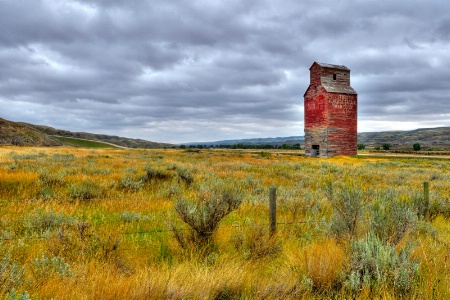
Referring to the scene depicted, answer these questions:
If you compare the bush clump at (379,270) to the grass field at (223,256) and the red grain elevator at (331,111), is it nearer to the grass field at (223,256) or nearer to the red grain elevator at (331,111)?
the grass field at (223,256)

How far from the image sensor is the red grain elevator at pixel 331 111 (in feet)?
115

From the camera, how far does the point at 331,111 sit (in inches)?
1373

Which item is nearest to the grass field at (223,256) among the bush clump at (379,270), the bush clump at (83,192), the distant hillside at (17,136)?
the bush clump at (379,270)

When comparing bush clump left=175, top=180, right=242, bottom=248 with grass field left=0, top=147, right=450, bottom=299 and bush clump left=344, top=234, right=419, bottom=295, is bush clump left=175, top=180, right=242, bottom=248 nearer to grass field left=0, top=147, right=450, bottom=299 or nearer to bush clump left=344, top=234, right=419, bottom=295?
grass field left=0, top=147, right=450, bottom=299

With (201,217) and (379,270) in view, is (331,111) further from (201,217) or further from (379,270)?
(379,270)

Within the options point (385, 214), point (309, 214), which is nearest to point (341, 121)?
point (309, 214)

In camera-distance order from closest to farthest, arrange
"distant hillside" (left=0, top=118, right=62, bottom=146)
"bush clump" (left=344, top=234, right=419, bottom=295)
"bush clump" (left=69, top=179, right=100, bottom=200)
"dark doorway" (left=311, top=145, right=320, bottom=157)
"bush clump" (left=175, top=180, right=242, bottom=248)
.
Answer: "bush clump" (left=344, top=234, right=419, bottom=295), "bush clump" (left=175, top=180, right=242, bottom=248), "bush clump" (left=69, top=179, right=100, bottom=200), "dark doorway" (left=311, top=145, right=320, bottom=157), "distant hillside" (left=0, top=118, right=62, bottom=146)

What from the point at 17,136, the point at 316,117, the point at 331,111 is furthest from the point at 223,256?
the point at 17,136

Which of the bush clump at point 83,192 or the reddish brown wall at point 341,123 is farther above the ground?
the reddish brown wall at point 341,123

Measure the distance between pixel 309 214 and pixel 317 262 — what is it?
155 inches

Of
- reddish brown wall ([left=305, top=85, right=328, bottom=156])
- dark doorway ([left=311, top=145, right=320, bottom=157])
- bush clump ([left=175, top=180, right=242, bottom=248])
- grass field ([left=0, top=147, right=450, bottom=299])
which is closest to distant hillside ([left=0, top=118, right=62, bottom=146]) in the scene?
reddish brown wall ([left=305, top=85, right=328, bottom=156])

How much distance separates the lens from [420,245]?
4590 millimetres

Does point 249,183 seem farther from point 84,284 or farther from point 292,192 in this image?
point 84,284

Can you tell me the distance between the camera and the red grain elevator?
35.0 meters
